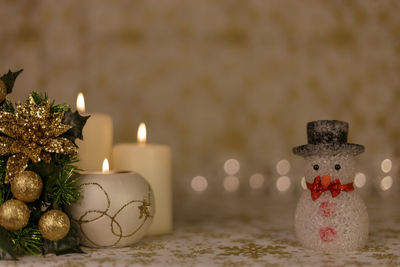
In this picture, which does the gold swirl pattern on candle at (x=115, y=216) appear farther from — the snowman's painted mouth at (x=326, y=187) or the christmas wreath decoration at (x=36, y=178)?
the snowman's painted mouth at (x=326, y=187)

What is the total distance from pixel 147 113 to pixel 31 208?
1.76 feet

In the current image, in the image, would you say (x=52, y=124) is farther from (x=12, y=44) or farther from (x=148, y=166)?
(x=12, y=44)

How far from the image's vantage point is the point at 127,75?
102cm

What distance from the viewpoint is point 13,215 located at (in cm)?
47

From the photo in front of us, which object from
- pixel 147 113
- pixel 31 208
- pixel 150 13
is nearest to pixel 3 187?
pixel 31 208

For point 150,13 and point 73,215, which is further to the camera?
point 150,13

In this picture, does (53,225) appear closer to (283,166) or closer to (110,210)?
(110,210)

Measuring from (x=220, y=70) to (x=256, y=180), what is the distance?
0.30 m

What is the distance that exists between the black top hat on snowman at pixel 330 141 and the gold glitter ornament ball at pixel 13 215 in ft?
1.17

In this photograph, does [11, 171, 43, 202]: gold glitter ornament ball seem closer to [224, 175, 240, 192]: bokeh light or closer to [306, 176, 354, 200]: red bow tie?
[306, 176, 354, 200]: red bow tie

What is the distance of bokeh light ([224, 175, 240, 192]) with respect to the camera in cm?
105

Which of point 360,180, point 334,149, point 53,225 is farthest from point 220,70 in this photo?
point 53,225

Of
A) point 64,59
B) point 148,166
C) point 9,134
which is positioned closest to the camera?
point 9,134

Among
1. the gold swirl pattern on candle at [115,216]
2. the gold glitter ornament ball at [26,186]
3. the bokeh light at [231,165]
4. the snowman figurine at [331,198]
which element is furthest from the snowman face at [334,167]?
the bokeh light at [231,165]
